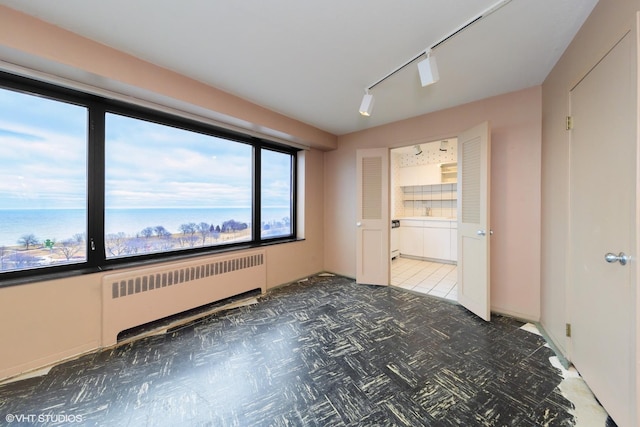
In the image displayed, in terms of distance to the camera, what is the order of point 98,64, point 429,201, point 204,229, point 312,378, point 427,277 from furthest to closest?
1. point 429,201
2. point 427,277
3. point 204,229
4. point 98,64
5. point 312,378

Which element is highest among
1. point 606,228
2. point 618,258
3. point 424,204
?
point 424,204

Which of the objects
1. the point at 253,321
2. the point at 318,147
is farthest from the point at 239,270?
the point at 318,147

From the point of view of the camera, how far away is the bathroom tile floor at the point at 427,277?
346 centimetres

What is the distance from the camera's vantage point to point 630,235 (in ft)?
3.96

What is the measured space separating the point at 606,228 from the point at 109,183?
395 centimetres

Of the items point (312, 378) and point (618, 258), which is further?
point (312, 378)

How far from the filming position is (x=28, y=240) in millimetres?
1924

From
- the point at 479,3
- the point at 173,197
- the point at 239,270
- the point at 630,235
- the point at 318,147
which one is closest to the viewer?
the point at 630,235

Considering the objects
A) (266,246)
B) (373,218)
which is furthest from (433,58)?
(266,246)

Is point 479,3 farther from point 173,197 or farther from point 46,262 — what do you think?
point 46,262

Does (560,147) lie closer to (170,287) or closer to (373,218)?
(373,218)

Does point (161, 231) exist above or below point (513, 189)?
below

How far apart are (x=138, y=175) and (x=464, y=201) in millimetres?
3796

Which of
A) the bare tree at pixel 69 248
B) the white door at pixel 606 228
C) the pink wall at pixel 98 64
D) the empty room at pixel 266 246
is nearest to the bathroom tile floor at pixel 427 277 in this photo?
the empty room at pixel 266 246
